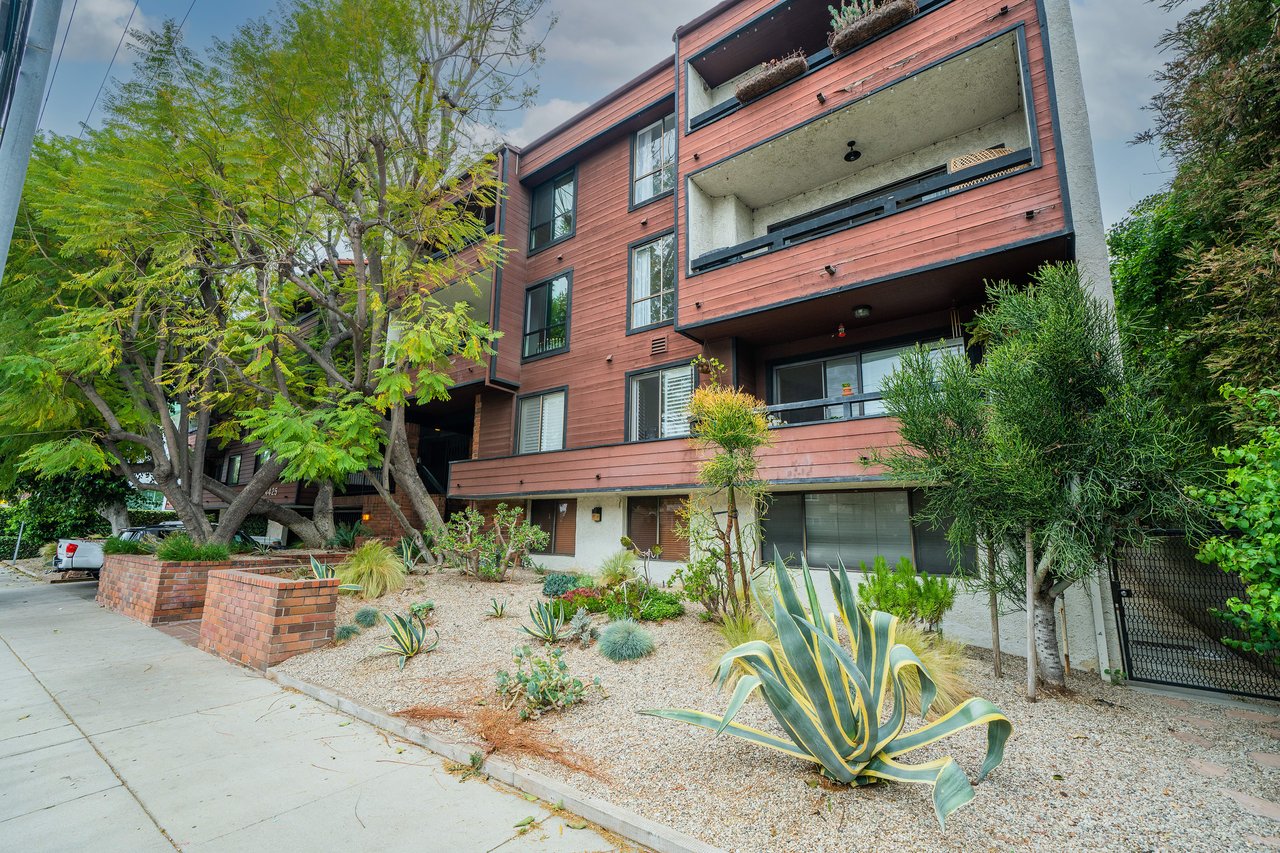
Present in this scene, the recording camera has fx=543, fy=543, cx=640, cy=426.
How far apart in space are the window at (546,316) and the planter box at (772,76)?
605 centimetres

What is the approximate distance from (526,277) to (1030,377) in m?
12.9

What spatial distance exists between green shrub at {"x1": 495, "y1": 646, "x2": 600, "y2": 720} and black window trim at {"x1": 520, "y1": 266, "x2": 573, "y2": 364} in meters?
9.75

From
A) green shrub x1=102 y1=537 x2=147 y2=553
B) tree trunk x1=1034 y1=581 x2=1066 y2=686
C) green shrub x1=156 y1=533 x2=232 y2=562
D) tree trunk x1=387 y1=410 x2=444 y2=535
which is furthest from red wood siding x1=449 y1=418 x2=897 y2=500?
green shrub x1=102 y1=537 x2=147 y2=553

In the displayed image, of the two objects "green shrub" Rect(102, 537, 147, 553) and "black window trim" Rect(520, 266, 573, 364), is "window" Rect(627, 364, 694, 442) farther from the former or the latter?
"green shrub" Rect(102, 537, 147, 553)

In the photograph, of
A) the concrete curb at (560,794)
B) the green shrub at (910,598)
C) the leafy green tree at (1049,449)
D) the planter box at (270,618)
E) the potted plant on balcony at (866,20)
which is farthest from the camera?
the potted plant on balcony at (866,20)

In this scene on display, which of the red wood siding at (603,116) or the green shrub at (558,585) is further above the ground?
the red wood siding at (603,116)

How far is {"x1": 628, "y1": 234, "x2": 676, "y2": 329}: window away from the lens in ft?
40.5

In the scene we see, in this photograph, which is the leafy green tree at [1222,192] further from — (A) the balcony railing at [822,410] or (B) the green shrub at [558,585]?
(B) the green shrub at [558,585]

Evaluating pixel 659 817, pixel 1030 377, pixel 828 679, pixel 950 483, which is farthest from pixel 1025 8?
pixel 659 817

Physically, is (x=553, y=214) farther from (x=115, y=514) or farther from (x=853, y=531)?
(x=115, y=514)

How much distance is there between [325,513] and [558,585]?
33.9 ft

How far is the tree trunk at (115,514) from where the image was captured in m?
18.7

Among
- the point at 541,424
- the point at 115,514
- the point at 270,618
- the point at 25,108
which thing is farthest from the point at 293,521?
the point at 25,108

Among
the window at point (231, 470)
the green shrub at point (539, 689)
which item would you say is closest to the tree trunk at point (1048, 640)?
the green shrub at point (539, 689)
